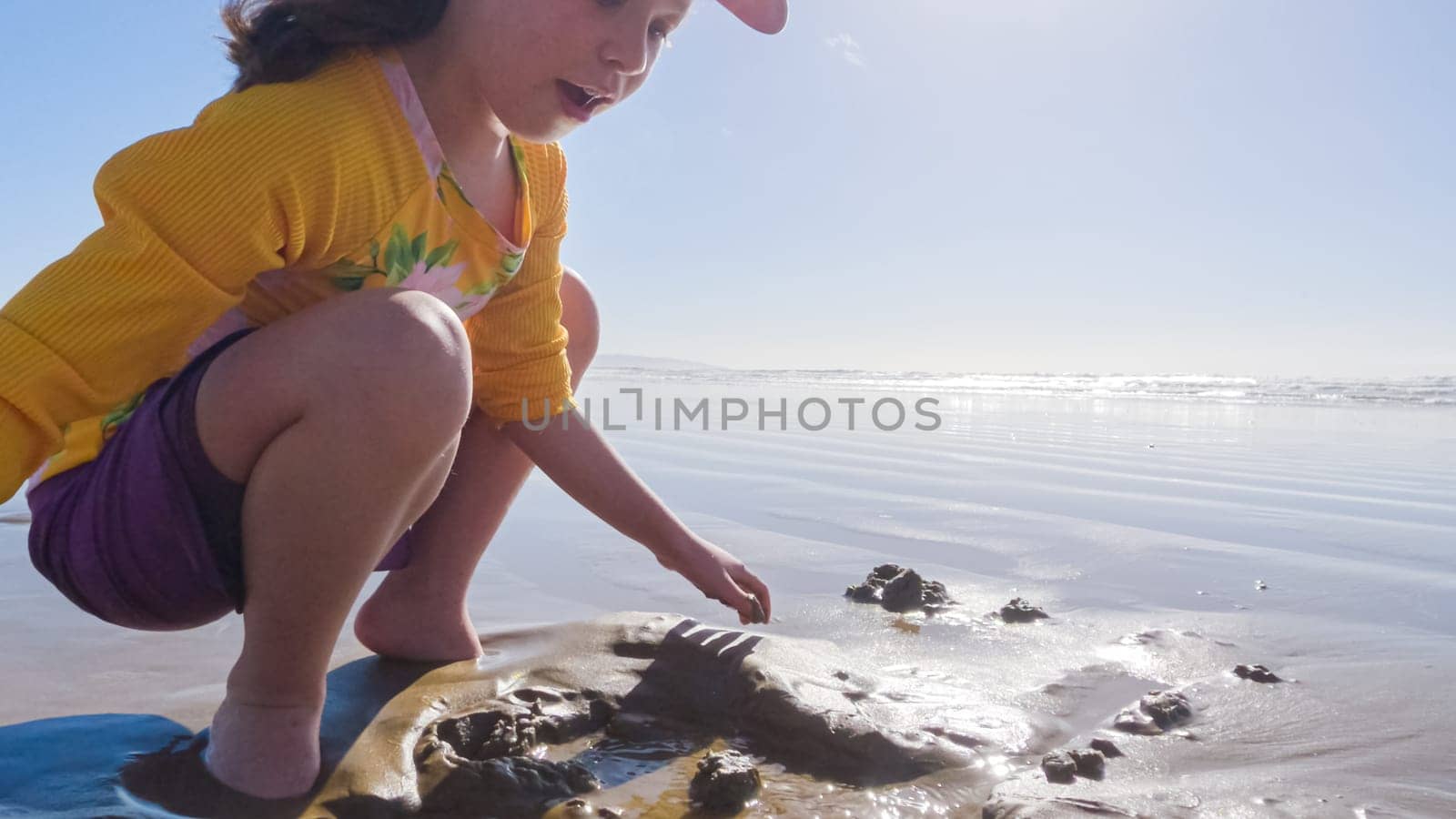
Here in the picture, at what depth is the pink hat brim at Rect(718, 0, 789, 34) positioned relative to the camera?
5.70 ft

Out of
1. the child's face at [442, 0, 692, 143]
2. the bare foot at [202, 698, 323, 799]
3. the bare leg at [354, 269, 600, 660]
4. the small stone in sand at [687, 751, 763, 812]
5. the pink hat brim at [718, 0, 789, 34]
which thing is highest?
the pink hat brim at [718, 0, 789, 34]

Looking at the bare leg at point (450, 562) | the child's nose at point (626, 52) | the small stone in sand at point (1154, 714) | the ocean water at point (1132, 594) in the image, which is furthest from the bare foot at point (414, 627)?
the small stone in sand at point (1154, 714)

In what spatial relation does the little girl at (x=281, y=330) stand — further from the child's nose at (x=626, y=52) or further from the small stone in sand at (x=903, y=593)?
the small stone in sand at (x=903, y=593)

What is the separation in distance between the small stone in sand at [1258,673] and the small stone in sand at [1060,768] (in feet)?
2.05

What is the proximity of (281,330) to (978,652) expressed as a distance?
1.41m

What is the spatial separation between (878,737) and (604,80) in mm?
1013

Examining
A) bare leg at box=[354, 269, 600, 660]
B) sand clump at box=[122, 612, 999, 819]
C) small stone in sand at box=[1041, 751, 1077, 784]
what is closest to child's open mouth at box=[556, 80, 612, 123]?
bare leg at box=[354, 269, 600, 660]

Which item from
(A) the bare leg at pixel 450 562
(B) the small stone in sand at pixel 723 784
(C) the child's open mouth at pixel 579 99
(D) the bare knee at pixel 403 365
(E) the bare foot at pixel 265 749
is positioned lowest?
(B) the small stone in sand at pixel 723 784

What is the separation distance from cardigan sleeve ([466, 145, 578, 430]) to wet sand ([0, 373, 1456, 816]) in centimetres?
46

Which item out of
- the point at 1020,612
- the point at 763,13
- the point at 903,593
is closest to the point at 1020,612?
the point at 1020,612

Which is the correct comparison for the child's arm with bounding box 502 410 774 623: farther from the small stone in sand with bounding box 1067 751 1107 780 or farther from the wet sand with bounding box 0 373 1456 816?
the small stone in sand with bounding box 1067 751 1107 780

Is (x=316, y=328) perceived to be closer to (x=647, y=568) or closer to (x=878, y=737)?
(x=878, y=737)

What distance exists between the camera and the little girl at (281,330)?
118 cm

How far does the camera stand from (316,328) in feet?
4.34
